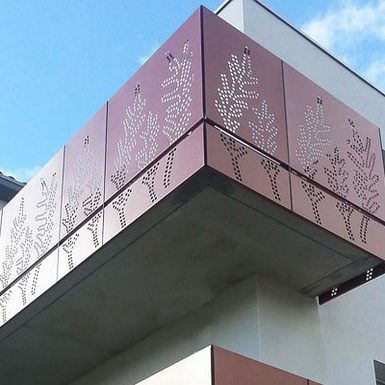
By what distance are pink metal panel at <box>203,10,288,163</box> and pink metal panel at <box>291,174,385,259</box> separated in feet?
1.11

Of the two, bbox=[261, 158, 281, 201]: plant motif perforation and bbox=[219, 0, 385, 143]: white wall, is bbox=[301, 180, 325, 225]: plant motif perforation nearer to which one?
bbox=[261, 158, 281, 201]: plant motif perforation

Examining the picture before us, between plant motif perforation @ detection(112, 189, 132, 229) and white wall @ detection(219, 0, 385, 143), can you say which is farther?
white wall @ detection(219, 0, 385, 143)

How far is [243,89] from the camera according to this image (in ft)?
25.2

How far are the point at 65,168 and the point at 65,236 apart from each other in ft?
2.51

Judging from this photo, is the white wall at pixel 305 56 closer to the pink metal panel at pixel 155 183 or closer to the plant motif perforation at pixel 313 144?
the plant motif perforation at pixel 313 144

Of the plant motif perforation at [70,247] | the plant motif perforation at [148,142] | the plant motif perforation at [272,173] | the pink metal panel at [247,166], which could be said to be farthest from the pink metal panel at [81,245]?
the plant motif perforation at [272,173]

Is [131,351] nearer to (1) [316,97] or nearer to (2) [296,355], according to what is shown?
(2) [296,355]

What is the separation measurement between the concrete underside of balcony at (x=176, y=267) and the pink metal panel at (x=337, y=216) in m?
0.09

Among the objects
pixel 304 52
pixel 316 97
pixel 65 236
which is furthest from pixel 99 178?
pixel 304 52

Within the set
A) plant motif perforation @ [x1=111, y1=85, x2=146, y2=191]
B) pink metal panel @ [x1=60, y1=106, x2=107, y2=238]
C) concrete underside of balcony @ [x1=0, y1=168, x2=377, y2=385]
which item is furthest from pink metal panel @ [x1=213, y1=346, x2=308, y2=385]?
pink metal panel @ [x1=60, y1=106, x2=107, y2=238]

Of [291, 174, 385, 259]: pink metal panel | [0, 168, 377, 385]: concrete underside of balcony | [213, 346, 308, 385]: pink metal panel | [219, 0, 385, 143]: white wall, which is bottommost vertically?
[213, 346, 308, 385]: pink metal panel

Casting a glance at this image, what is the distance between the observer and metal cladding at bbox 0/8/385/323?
7.34 meters

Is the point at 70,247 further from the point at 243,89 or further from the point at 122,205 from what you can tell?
the point at 243,89

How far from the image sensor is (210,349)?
6.75 m
